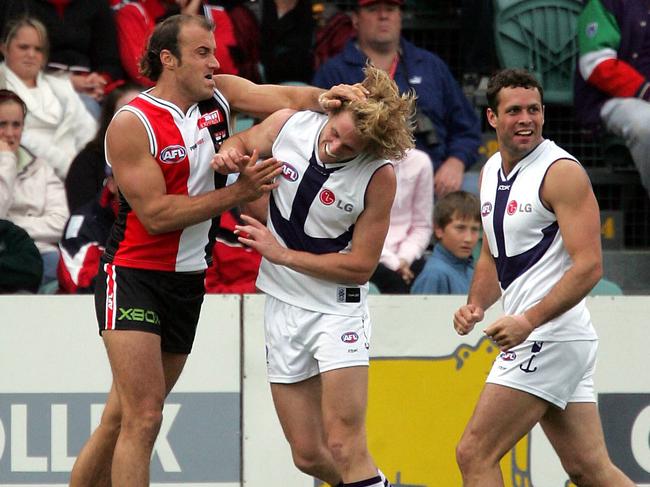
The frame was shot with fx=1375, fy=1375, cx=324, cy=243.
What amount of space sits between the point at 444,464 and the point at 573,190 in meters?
2.23

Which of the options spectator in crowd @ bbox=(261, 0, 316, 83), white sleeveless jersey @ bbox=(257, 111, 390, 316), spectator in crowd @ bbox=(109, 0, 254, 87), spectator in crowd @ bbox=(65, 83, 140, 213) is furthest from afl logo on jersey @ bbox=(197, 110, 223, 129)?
spectator in crowd @ bbox=(261, 0, 316, 83)

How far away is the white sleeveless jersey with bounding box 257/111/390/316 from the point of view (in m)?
6.02

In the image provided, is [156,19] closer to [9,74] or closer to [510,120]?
[9,74]

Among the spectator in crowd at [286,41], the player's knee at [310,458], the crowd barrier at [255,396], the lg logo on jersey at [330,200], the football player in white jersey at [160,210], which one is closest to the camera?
the football player in white jersey at [160,210]

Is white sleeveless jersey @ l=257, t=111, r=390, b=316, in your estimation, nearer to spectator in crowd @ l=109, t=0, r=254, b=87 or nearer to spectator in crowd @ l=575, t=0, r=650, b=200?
spectator in crowd @ l=109, t=0, r=254, b=87

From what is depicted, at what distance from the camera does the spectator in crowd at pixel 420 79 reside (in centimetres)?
914

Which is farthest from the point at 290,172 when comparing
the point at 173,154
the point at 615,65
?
the point at 615,65

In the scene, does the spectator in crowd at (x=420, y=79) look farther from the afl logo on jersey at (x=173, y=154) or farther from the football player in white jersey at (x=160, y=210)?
the afl logo on jersey at (x=173, y=154)

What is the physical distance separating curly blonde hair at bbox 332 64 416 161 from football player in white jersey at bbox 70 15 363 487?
9cm

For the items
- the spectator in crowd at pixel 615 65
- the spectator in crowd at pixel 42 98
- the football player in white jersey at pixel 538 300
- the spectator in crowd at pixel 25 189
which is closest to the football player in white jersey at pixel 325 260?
the football player in white jersey at pixel 538 300

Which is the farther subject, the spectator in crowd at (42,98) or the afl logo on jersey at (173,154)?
the spectator in crowd at (42,98)

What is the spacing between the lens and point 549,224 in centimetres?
593

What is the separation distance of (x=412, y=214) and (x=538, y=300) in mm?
2812

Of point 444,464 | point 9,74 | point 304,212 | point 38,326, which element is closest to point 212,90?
point 304,212
